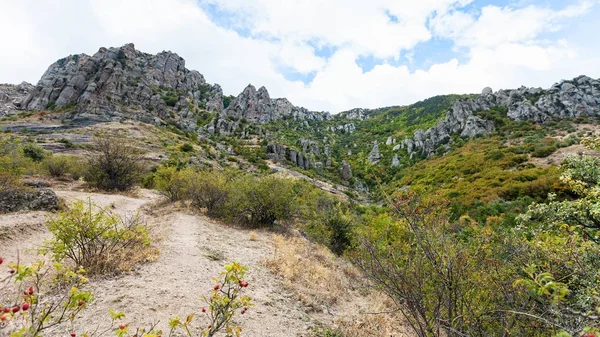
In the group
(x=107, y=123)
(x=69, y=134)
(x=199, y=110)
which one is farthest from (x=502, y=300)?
(x=199, y=110)

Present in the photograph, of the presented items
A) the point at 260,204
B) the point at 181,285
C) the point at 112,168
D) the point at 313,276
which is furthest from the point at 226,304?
the point at 112,168

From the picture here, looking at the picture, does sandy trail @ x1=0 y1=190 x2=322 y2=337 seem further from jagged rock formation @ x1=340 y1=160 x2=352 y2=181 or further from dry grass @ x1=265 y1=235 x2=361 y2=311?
jagged rock formation @ x1=340 y1=160 x2=352 y2=181

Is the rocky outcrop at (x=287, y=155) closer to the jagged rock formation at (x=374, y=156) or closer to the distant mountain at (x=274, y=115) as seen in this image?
the distant mountain at (x=274, y=115)

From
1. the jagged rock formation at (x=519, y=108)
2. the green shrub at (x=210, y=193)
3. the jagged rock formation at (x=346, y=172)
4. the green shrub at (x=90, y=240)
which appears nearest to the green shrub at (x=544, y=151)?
the jagged rock formation at (x=519, y=108)

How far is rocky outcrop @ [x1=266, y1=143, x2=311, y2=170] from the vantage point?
5456cm

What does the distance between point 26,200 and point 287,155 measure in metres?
47.0

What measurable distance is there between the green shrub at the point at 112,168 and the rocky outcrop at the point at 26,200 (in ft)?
29.7

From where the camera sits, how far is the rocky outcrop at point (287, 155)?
54.6 m

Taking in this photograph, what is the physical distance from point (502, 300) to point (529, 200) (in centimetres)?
2406

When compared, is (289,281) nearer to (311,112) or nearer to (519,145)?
(519,145)

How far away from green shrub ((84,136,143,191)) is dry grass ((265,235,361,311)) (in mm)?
15815

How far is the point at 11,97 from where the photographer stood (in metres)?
67.4

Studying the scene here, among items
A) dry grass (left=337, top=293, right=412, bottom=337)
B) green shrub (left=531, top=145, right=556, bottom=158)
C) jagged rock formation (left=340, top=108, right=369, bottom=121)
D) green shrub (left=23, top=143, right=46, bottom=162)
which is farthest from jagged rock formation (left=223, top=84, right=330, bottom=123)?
dry grass (left=337, top=293, right=412, bottom=337)

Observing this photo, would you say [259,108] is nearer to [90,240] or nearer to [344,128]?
[344,128]
